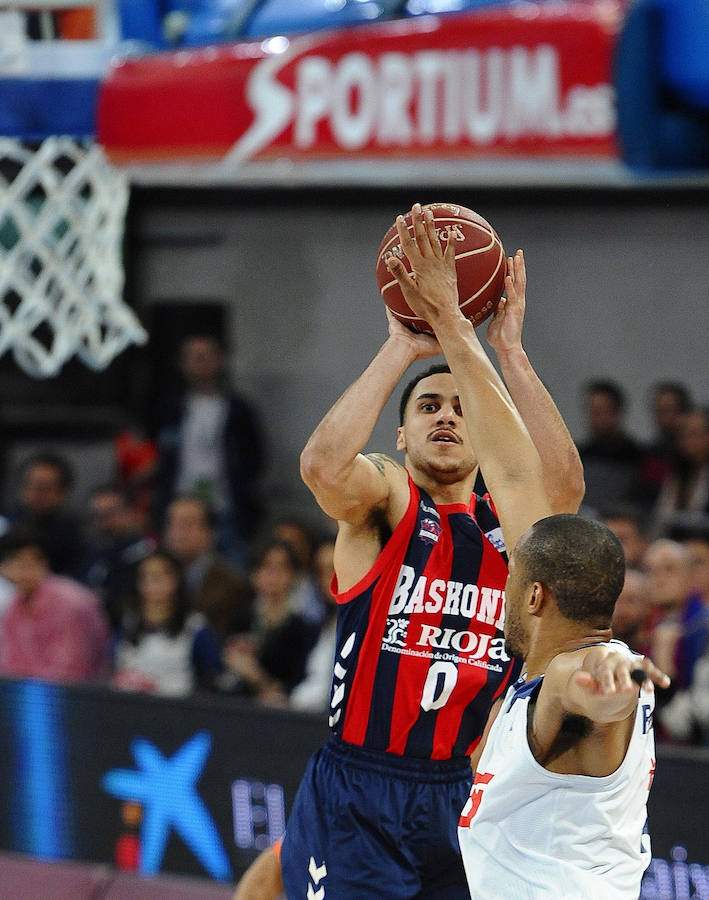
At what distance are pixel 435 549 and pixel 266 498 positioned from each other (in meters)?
6.77

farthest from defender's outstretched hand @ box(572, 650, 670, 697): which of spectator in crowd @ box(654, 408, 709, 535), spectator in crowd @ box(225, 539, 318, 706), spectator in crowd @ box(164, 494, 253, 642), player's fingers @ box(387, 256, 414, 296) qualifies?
spectator in crowd @ box(654, 408, 709, 535)

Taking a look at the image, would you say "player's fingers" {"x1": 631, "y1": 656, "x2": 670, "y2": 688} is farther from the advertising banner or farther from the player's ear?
the advertising banner

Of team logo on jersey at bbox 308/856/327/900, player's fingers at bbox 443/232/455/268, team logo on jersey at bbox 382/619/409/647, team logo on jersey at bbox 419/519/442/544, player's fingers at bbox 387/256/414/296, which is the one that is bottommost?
team logo on jersey at bbox 308/856/327/900

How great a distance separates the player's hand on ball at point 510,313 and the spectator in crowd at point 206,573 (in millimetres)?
3682

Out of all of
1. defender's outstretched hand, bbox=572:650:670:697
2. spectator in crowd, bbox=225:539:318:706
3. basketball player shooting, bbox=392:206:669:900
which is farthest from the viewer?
spectator in crowd, bbox=225:539:318:706

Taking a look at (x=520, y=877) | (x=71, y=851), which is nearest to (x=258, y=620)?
(x=71, y=851)

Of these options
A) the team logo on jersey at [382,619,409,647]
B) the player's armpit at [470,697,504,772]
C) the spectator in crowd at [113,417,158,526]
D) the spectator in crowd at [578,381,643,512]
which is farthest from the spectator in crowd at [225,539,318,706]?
the player's armpit at [470,697,504,772]

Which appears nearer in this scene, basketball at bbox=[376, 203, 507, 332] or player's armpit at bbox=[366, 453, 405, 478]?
basketball at bbox=[376, 203, 507, 332]

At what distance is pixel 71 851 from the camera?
6.68 metres

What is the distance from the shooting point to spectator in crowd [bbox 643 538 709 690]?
5953 millimetres

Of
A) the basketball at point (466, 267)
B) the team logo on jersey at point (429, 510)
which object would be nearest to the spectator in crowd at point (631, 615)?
the team logo on jersey at point (429, 510)

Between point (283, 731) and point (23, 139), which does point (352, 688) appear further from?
point (23, 139)

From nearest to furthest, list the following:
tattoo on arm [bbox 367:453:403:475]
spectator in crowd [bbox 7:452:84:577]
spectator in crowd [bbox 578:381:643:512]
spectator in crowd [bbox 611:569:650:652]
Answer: tattoo on arm [bbox 367:453:403:475] < spectator in crowd [bbox 611:569:650:652] < spectator in crowd [bbox 578:381:643:512] < spectator in crowd [bbox 7:452:84:577]

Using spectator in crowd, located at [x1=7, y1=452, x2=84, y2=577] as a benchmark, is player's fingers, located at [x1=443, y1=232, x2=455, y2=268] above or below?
above
